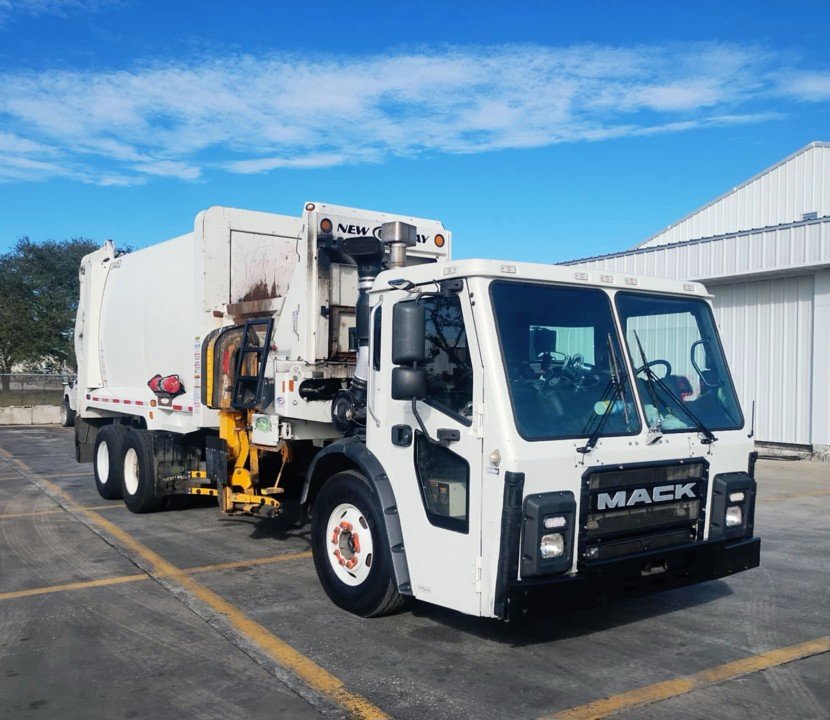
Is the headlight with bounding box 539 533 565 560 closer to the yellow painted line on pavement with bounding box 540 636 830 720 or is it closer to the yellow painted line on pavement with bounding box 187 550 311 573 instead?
the yellow painted line on pavement with bounding box 540 636 830 720

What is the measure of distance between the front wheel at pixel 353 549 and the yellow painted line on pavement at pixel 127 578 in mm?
1538

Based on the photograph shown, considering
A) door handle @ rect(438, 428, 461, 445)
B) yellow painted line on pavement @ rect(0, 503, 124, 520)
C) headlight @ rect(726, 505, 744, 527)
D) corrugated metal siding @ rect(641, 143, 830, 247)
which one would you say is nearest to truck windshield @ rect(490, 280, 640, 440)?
door handle @ rect(438, 428, 461, 445)

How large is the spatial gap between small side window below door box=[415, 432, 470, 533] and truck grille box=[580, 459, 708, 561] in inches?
27.4

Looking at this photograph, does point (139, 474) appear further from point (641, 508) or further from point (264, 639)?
point (641, 508)

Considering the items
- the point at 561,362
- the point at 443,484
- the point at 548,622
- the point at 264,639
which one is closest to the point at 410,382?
the point at 443,484

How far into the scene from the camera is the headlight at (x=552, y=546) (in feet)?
15.0

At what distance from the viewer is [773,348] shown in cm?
1684

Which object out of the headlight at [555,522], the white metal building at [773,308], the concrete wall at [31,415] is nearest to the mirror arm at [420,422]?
the headlight at [555,522]

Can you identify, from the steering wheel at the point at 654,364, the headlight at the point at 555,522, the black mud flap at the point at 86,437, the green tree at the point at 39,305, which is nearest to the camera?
the headlight at the point at 555,522

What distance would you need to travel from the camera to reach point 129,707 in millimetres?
4426

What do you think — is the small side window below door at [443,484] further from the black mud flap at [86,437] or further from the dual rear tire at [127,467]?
the black mud flap at [86,437]

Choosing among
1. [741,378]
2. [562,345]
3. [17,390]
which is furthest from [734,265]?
[17,390]

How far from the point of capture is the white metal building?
51.3 feet

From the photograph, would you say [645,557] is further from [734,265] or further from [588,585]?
[734,265]
